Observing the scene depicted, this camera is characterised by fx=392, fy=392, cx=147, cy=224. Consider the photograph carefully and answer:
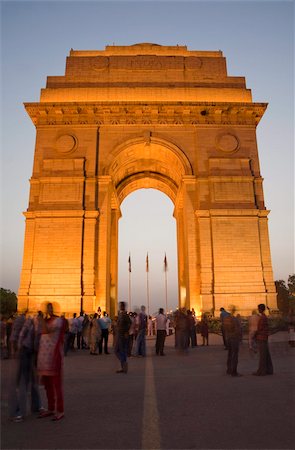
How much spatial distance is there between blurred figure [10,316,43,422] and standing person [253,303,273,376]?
5.21m

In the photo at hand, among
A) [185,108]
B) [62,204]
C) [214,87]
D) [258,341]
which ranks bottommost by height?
[258,341]

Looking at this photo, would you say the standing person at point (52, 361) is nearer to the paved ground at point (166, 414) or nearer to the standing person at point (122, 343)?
the paved ground at point (166, 414)

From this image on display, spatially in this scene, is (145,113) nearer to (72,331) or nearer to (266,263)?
(266,263)

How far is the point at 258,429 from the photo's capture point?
4719 millimetres

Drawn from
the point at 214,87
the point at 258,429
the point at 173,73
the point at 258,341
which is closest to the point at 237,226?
the point at 214,87

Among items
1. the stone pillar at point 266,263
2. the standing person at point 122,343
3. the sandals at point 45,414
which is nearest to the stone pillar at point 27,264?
the standing person at point 122,343

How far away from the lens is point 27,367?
575 cm

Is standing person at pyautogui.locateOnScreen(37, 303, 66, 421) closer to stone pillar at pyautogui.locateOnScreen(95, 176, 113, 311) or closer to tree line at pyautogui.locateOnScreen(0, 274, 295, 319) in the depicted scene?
stone pillar at pyautogui.locateOnScreen(95, 176, 113, 311)

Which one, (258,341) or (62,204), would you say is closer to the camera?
(258,341)

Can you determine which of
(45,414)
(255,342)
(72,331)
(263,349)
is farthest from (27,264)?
(45,414)

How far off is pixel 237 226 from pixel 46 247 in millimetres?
11871

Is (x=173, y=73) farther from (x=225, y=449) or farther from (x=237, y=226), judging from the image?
(x=225, y=449)

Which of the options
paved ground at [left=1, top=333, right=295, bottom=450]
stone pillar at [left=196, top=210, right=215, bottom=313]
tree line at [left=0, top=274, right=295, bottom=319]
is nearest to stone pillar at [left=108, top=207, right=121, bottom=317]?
stone pillar at [left=196, top=210, right=215, bottom=313]

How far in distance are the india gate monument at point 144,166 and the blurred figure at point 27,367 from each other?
16.0 metres
